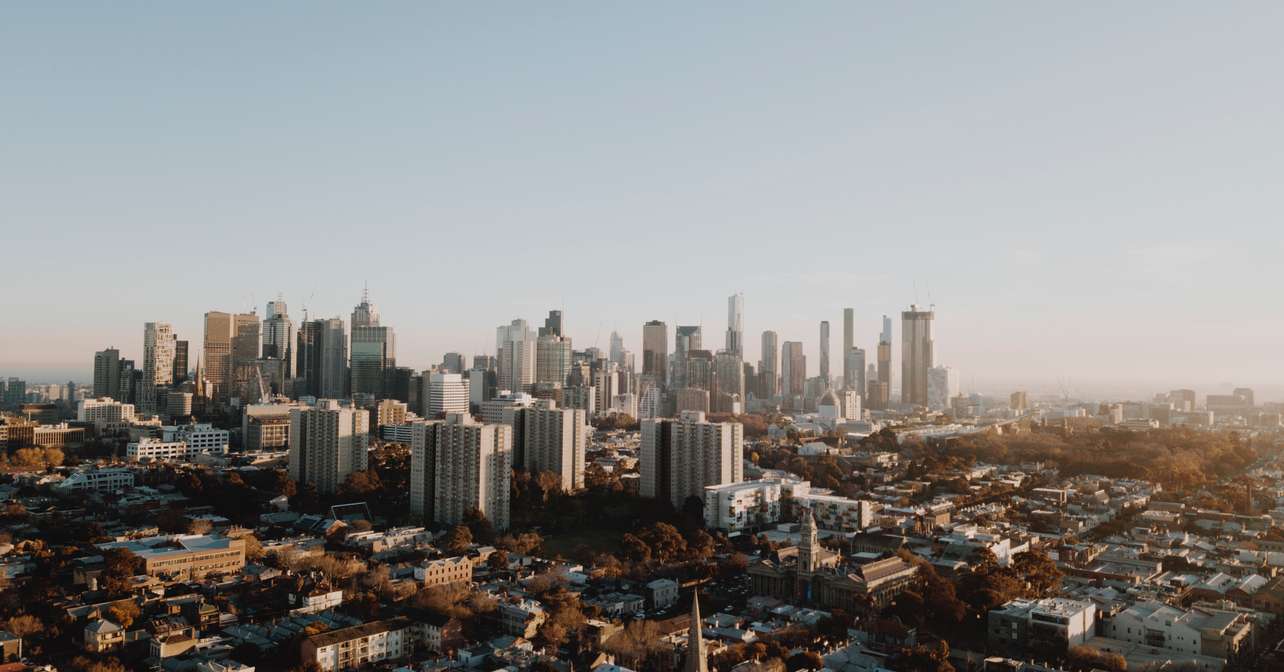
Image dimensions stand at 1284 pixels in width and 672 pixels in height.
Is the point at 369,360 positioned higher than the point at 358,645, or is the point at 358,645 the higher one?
the point at 369,360

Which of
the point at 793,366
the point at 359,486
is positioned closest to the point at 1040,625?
the point at 359,486

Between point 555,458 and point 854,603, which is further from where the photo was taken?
point 555,458

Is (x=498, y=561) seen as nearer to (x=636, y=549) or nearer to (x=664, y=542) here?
(x=636, y=549)

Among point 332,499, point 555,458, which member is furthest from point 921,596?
point 332,499

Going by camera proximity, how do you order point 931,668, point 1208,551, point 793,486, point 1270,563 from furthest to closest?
point 793,486, point 1208,551, point 1270,563, point 931,668

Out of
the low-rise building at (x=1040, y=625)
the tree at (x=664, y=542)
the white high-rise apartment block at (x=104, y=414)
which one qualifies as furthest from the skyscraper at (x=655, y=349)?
the low-rise building at (x=1040, y=625)

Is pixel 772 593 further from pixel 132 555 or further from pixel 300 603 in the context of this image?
pixel 132 555
